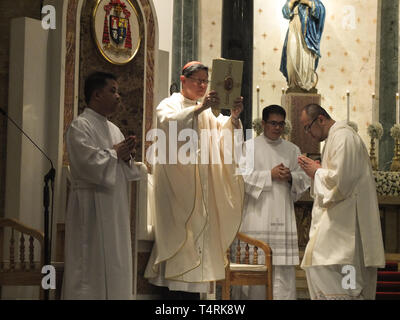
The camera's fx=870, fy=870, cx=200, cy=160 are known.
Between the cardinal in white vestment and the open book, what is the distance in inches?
4.4

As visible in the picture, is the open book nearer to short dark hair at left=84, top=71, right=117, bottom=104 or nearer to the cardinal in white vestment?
the cardinal in white vestment

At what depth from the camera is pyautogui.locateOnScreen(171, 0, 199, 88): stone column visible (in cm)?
1234

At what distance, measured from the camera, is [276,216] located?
8406 mm

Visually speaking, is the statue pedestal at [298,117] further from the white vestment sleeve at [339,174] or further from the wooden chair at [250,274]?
the white vestment sleeve at [339,174]

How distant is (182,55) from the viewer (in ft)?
40.6

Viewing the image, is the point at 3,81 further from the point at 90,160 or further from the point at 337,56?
the point at 337,56

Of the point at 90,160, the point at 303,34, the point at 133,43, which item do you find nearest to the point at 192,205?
the point at 90,160

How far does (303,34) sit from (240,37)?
2.60m

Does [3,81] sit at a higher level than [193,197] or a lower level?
higher

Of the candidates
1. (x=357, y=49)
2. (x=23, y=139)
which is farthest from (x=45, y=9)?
(x=357, y=49)

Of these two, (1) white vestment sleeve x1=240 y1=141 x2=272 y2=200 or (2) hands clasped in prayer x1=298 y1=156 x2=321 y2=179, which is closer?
(2) hands clasped in prayer x1=298 y1=156 x2=321 y2=179

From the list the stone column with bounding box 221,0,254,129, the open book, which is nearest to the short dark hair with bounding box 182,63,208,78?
the open book

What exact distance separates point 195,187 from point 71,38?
1721 millimetres
